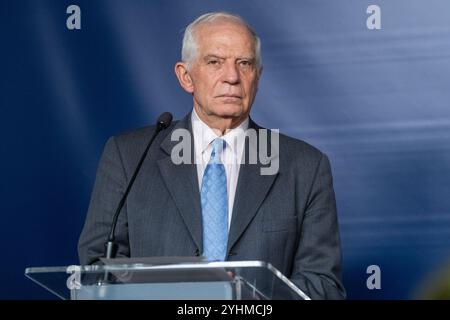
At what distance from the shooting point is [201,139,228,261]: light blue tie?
3029 mm

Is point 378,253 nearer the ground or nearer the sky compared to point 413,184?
nearer the ground

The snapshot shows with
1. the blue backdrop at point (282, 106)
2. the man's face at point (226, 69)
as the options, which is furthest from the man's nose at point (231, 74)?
the blue backdrop at point (282, 106)

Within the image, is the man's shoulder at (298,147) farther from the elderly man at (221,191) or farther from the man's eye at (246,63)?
the man's eye at (246,63)

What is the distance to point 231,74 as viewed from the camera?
123 inches

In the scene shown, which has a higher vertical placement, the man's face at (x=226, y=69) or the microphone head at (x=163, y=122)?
the man's face at (x=226, y=69)

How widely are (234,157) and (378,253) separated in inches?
31.8

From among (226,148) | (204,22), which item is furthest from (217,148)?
(204,22)

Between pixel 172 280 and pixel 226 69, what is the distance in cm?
102

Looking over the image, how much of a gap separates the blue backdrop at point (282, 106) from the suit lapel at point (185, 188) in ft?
2.26

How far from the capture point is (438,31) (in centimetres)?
378

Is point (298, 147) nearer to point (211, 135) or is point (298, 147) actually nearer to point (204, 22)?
point (211, 135)

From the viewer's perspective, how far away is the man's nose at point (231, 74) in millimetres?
3125

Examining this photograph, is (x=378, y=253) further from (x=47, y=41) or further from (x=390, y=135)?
(x=47, y=41)
